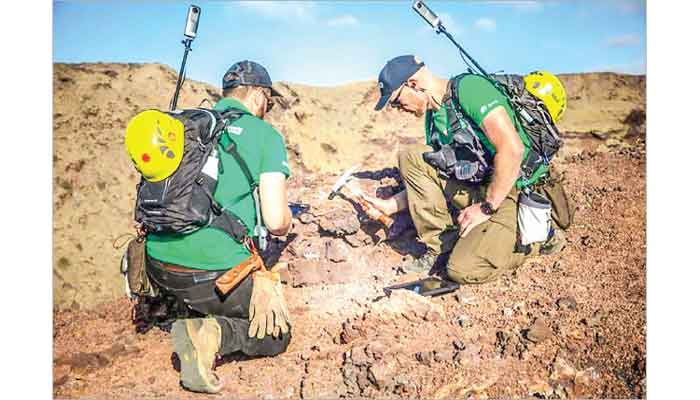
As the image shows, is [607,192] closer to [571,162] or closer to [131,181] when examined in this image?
[571,162]

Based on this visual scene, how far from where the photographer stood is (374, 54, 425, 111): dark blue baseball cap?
13.0 feet

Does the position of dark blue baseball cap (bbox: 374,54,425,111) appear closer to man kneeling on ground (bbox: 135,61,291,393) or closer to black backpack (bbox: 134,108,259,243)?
man kneeling on ground (bbox: 135,61,291,393)

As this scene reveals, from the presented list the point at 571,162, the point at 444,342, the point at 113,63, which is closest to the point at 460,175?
the point at 444,342

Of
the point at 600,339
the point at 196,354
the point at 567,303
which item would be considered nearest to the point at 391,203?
the point at 567,303

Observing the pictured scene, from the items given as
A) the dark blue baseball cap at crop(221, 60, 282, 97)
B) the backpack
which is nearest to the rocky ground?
the backpack

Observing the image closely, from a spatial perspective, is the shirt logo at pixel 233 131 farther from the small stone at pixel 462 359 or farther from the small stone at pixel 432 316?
the small stone at pixel 462 359

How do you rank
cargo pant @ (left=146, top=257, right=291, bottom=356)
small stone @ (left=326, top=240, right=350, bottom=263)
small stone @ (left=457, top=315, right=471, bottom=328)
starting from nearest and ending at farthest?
cargo pant @ (left=146, top=257, right=291, bottom=356) → small stone @ (left=457, top=315, right=471, bottom=328) → small stone @ (left=326, top=240, right=350, bottom=263)

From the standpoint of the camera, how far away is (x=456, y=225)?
4.52 meters

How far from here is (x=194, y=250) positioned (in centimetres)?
313

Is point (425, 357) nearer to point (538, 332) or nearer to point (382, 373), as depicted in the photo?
point (382, 373)

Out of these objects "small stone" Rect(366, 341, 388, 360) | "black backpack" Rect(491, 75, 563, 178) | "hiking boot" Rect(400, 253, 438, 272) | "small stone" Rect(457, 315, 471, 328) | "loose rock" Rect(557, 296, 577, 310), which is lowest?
"small stone" Rect(366, 341, 388, 360)

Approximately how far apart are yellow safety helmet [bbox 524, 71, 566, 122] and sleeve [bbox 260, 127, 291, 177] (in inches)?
72.9

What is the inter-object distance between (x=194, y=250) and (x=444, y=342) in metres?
1.49

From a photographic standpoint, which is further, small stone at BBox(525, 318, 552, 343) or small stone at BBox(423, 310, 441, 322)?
small stone at BBox(423, 310, 441, 322)
